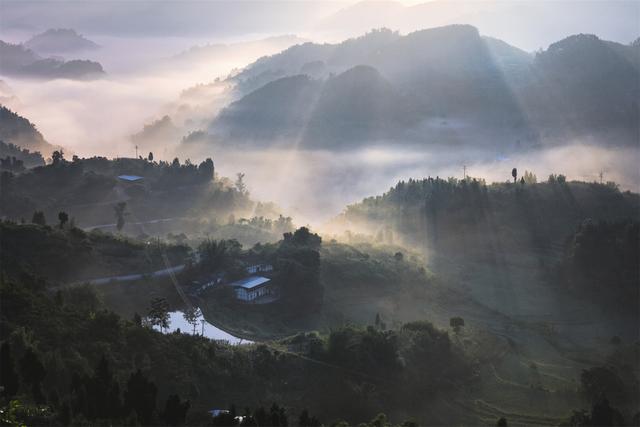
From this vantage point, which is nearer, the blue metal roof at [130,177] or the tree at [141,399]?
the tree at [141,399]

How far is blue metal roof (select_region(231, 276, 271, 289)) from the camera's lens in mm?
59656

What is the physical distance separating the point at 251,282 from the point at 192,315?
810cm

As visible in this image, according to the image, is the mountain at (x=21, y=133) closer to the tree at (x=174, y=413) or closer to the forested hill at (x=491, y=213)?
the forested hill at (x=491, y=213)

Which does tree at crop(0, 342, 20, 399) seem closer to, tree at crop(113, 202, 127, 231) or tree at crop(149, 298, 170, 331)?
tree at crop(149, 298, 170, 331)

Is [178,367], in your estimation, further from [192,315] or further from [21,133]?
[21,133]

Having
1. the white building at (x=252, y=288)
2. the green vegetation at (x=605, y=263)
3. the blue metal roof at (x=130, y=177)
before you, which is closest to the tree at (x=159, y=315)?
the white building at (x=252, y=288)

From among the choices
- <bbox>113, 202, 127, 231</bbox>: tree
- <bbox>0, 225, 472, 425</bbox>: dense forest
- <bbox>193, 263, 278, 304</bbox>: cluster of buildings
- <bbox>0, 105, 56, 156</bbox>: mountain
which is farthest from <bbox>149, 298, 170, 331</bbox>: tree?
<bbox>0, 105, 56, 156</bbox>: mountain

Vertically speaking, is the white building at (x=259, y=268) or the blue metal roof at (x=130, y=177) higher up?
the blue metal roof at (x=130, y=177)

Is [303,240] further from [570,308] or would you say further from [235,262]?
[570,308]

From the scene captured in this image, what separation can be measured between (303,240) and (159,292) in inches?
656

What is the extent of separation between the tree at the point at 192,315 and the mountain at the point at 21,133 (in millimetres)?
108626

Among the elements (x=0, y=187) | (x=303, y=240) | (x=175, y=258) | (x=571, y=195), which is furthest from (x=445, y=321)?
(x=0, y=187)

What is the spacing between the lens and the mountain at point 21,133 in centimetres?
15200

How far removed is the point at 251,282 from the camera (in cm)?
6062
